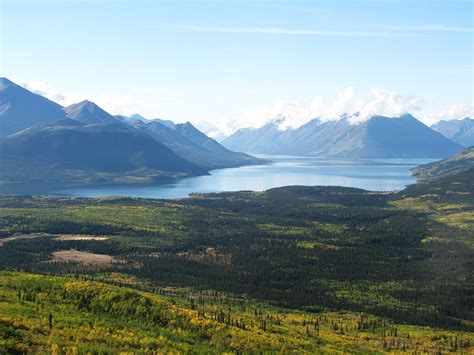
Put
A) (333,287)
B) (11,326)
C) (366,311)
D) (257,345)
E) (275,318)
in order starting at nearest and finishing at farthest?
(11,326) < (257,345) < (275,318) < (366,311) < (333,287)

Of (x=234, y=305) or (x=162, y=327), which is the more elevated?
(x=162, y=327)

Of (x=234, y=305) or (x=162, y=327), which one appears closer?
(x=162, y=327)

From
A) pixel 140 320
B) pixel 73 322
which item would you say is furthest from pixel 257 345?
pixel 73 322

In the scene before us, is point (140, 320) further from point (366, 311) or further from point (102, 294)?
Answer: point (366, 311)

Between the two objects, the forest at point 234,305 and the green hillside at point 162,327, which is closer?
the green hillside at point 162,327

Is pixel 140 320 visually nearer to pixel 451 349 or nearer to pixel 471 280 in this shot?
pixel 451 349

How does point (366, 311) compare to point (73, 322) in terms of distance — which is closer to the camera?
point (73, 322)

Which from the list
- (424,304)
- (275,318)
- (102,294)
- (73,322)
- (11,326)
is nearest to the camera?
(11,326)

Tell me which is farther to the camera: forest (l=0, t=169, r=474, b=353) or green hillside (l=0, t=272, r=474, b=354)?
forest (l=0, t=169, r=474, b=353)

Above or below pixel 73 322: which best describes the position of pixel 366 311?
below

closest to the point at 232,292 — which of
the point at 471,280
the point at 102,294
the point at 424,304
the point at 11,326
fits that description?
the point at 424,304
